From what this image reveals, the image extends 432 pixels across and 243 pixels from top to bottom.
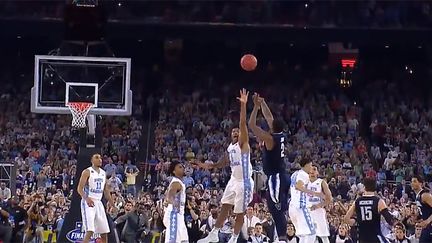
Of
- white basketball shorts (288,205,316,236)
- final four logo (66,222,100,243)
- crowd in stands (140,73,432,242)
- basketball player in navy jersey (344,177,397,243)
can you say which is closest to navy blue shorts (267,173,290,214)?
white basketball shorts (288,205,316,236)

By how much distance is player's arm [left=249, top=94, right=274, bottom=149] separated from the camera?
47.6 ft

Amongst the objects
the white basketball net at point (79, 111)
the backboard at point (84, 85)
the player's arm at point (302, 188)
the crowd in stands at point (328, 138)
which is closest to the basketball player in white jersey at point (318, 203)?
the player's arm at point (302, 188)

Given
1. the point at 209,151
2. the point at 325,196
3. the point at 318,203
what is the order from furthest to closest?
the point at 209,151
the point at 318,203
the point at 325,196

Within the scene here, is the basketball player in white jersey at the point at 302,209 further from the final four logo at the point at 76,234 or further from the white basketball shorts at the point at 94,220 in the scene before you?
the final four logo at the point at 76,234

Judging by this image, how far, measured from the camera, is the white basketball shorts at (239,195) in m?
14.9

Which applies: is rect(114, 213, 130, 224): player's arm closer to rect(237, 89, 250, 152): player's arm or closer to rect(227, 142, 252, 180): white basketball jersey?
rect(227, 142, 252, 180): white basketball jersey

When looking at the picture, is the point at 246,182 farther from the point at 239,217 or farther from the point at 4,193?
the point at 4,193

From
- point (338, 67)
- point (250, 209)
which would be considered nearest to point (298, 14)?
point (338, 67)

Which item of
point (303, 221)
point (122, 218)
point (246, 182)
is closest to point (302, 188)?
point (303, 221)

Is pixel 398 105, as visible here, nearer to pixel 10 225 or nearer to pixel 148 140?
pixel 148 140

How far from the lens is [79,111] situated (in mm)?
19406

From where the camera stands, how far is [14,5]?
2961cm

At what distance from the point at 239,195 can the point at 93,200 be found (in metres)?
2.64

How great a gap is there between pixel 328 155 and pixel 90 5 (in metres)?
8.62
